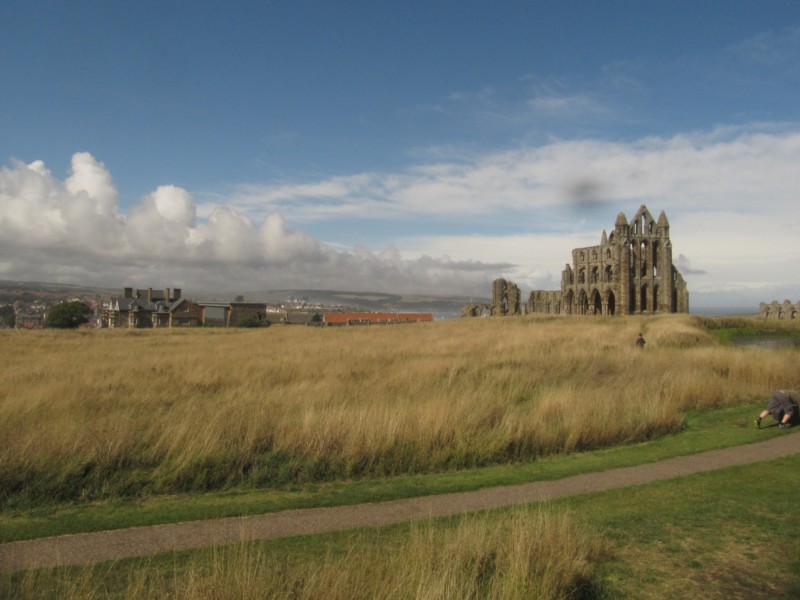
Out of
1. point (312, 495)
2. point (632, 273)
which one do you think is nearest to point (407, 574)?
point (312, 495)

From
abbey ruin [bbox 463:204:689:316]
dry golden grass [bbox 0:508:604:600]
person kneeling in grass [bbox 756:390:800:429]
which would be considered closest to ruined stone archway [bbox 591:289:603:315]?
abbey ruin [bbox 463:204:689:316]

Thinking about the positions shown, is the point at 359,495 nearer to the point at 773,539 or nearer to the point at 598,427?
the point at 773,539

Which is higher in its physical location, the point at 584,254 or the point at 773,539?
the point at 584,254

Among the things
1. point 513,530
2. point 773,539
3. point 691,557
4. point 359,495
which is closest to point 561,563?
point 513,530

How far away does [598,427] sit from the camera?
11.5m

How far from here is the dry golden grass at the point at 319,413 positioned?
8.66 metres

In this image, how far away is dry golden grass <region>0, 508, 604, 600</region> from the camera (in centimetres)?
416

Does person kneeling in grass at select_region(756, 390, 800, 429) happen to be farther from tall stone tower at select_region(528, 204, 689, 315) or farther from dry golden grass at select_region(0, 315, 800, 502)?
tall stone tower at select_region(528, 204, 689, 315)

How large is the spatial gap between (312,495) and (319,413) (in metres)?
2.93

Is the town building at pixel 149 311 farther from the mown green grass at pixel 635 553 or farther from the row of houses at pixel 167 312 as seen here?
the mown green grass at pixel 635 553

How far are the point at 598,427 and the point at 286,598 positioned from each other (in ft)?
29.4

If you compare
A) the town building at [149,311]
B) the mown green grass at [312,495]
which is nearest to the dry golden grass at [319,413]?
the mown green grass at [312,495]

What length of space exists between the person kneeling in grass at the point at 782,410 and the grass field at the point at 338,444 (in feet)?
4.08

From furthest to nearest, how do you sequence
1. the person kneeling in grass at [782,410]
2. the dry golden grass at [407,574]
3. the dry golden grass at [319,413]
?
the person kneeling in grass at [782,410] < the dry golden grass at [319,413] < the dry golden grass at [407,574]
